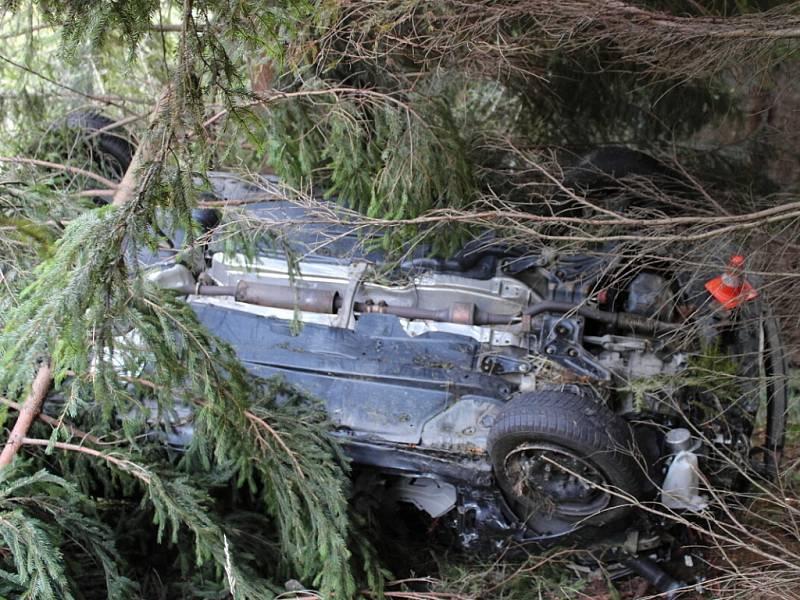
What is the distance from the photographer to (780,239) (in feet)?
11.7

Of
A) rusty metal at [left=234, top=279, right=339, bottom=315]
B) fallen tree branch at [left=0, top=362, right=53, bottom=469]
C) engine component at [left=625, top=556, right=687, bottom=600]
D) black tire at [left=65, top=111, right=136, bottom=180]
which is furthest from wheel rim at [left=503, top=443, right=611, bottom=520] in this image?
black tire at [left=65, top=111, right=136, bottom=180]

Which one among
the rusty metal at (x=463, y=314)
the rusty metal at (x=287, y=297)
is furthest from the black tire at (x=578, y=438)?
the rusty metal at (x=287, y=297)

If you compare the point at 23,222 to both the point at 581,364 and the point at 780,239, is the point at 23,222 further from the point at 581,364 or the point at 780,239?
the point at 780,239

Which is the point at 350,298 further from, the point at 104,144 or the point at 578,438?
the point at 104,144

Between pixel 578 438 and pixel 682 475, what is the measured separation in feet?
2.34

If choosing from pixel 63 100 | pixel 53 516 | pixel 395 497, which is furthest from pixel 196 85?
pixel 63 100

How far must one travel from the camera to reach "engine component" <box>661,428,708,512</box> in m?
3.70

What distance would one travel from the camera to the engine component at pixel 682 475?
12.1ft

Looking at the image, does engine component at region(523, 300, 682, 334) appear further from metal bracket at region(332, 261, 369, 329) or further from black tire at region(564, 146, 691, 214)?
metal bracket at region(332, 261, 369, 329)

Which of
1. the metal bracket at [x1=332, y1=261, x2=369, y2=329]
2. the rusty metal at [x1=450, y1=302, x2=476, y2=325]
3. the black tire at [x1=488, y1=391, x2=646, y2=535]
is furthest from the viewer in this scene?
the metal bracket at [x1=332, y1=261, x2=369, y2=329]

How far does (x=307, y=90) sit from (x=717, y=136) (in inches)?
169

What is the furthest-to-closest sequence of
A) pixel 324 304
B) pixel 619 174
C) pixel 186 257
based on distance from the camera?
pixel 619 174, pixel 186 257, pixel 324 304

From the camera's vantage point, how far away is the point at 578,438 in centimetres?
345

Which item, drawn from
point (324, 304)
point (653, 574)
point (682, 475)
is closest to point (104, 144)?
point (324, 304)
